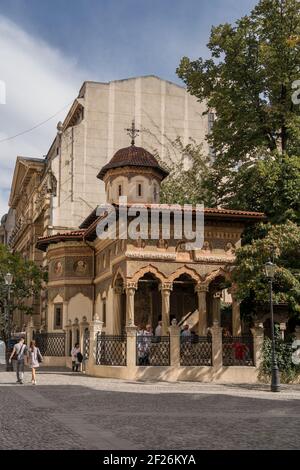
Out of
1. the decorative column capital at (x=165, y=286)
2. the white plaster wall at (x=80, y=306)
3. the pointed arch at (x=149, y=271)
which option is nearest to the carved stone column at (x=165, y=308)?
the decorative column capital at (x=165, y=286)

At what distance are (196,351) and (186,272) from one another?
13.7ft

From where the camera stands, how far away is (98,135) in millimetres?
42969

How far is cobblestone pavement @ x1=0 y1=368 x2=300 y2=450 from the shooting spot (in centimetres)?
897

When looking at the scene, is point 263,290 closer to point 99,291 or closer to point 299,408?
point 299,408

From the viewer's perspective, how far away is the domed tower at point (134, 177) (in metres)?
32.9

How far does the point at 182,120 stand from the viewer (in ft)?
150

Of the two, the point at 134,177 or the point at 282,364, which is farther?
the point at 134,177

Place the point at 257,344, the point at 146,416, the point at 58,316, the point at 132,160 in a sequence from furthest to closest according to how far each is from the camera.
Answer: the point at 58,316
the point at 132,160
the point at 257,344
the point at 146,416

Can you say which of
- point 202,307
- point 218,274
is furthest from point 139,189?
point 202,307

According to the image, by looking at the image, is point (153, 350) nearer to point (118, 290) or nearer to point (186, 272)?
point (186, 272)

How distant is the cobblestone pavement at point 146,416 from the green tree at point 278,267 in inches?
142

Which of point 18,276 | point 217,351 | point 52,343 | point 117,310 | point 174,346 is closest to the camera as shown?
point 174,346

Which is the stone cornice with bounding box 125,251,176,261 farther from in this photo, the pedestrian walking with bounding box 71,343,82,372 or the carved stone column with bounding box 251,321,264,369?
the pedestrian walking with bounding box 71,343,82,372

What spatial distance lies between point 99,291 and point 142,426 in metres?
22.0
